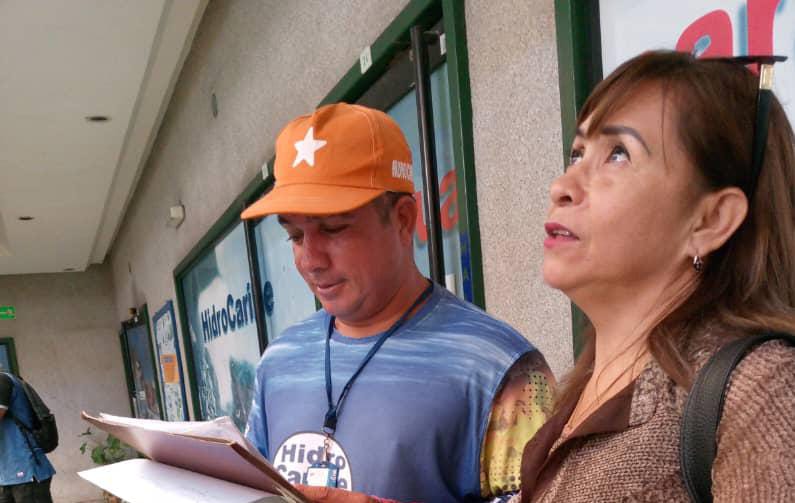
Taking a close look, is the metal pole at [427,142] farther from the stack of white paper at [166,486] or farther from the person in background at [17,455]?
the person in background at [17,455]

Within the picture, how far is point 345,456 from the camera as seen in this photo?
3.26 ft

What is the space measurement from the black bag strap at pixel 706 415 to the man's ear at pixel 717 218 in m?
0.11

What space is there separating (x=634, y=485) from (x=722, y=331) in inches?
6.3

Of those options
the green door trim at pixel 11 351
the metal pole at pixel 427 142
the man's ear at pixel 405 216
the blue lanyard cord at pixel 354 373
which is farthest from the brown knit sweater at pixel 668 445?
the green door trim at pixel 11 351

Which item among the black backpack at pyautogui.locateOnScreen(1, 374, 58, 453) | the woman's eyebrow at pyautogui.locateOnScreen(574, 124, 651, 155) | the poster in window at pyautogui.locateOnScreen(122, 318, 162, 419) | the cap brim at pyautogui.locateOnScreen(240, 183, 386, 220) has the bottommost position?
the poster in window at pyautogui.locateOnScreen(122, 318, 162, 419)

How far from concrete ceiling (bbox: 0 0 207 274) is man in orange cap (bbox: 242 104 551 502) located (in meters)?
2.67

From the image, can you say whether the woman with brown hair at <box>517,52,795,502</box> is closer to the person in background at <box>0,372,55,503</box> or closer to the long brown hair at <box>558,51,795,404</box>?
the long brown hair at <box>558,51,795,404</box>

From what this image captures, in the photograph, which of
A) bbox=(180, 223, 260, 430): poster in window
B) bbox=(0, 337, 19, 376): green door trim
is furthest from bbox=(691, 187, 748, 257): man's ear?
bbox=(0, 337, 19, 376): green door trim

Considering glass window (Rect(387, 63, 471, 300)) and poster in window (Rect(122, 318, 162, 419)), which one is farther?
poster in window (Rect(122, 318, 162, 419))

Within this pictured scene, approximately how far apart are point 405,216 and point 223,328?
338 cm

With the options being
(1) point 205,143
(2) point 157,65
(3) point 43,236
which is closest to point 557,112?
(1) point 205,143

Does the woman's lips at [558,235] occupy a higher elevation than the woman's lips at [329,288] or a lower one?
higher

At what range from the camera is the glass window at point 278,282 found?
274 cm

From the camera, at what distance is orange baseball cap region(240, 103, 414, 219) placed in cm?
102
